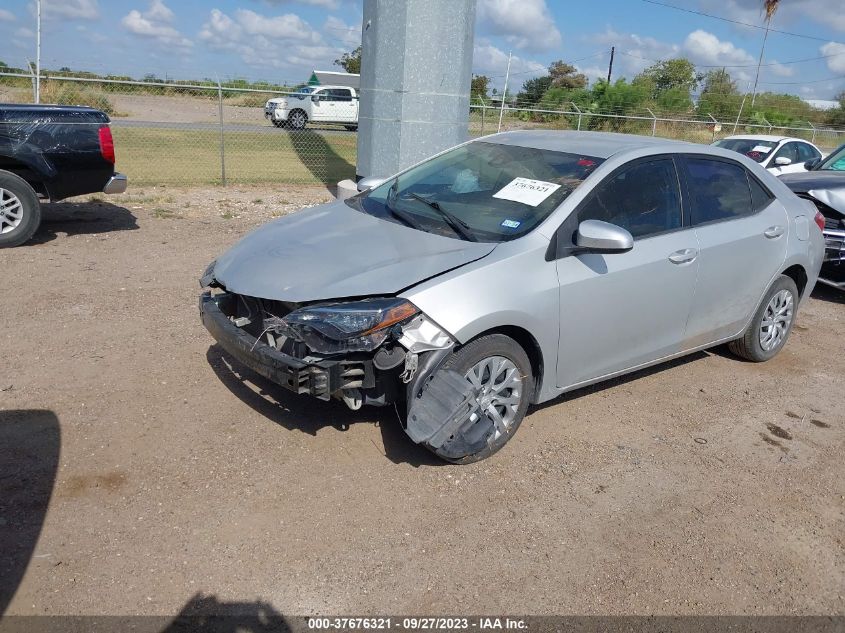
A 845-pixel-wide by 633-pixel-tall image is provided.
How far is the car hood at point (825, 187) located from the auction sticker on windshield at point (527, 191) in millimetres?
4653

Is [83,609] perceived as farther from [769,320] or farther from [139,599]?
[769,320]

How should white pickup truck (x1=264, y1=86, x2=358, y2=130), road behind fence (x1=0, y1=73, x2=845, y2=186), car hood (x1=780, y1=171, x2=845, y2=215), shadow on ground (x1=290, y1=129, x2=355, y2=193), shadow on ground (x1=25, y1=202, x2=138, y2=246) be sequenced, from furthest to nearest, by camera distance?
white pickup truck (x1=264, y1=86, x2=358, y2=130) → shadow on ground (x1=290, y1=129, x2=355, y2=193) → road behind fence (x1=0, y1=73, x2=845, y2=186) → shadow on ground (x1=25, y1=202, x2=138, y2=246) → car hood (x1=780, y1=171, x2=845, y2=215)

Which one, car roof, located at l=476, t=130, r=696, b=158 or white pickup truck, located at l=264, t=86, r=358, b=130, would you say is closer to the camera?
car roof, located at l=476, t=130, r=696, b=158

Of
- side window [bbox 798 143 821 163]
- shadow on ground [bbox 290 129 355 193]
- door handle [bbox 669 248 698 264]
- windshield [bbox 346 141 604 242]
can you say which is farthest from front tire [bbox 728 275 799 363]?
side window [bbox 798 143 821 163]

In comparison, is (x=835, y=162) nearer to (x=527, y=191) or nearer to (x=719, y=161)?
(x=719, y=161)

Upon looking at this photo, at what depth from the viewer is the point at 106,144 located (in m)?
8.06

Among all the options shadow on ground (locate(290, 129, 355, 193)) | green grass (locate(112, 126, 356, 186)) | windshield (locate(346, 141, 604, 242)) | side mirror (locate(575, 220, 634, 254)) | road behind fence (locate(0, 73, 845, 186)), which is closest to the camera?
side mirror (locate(575, 220, 634, 254))

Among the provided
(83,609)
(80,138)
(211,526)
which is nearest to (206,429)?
(211,526)

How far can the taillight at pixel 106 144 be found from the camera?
8.01 meters

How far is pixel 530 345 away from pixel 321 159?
15126mm

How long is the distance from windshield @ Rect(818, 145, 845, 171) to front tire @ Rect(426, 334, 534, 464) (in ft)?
24.1

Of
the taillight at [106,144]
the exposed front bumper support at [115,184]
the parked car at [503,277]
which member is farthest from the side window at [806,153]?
the taillight at [106,144]

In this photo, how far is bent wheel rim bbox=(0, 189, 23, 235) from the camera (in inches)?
300

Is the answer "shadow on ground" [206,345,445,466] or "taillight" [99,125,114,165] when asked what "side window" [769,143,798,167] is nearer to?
"taillight" [99,125,114,165]
